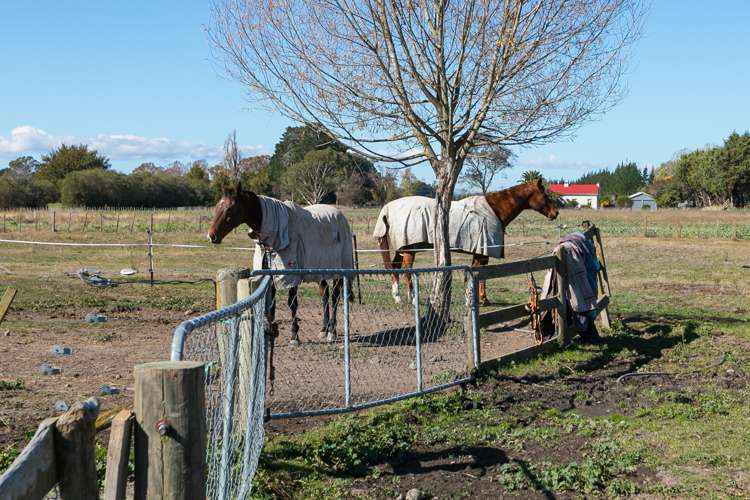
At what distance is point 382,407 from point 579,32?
5649 millimetres

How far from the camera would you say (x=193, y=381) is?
2.34m

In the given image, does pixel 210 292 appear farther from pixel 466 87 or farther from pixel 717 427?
pixel 717 427

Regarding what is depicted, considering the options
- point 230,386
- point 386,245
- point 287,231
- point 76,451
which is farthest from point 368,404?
point 386,245

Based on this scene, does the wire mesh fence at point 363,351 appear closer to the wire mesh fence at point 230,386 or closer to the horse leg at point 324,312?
the horse leg at point 324,312

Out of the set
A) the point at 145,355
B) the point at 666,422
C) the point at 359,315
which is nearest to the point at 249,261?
the point at 359,315

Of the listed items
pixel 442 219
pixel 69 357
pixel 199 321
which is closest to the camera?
pixel 199 321

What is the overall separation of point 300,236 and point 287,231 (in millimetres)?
274

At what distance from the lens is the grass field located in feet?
17.4

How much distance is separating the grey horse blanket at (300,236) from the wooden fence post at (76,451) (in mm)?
7666

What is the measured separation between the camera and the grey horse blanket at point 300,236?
9758 millimetres

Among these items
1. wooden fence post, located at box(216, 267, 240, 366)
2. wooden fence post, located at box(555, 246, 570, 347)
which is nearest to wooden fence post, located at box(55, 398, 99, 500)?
wooden fence post, located at box(216, 267, 240, 366)

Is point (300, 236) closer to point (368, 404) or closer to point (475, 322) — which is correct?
point (475, 322)

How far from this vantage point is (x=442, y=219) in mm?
11055

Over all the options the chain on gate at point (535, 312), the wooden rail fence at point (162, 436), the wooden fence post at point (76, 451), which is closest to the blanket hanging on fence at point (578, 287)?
the chain on gate at point (535, 312)
